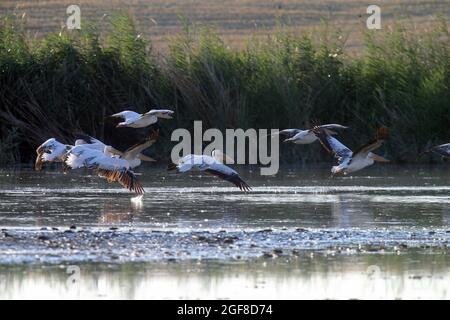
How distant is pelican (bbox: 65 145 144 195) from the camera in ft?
52.2

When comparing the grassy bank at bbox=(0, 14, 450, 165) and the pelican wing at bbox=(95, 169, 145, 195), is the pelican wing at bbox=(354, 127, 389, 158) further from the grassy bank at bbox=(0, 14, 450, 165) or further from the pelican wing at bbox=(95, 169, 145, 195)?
the grassy bank at bbox=(0, 14, 450, 165)

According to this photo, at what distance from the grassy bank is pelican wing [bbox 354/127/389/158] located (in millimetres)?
5819

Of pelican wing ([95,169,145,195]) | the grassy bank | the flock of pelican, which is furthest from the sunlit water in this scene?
the grassy bank

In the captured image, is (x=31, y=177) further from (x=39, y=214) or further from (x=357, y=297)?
(x=357, y=297)

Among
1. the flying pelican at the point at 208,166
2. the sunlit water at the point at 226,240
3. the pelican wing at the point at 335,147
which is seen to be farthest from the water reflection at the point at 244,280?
the pelican wing at the point at 335,147

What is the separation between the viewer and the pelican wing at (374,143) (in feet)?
49.2

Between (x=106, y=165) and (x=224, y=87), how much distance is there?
7143mm

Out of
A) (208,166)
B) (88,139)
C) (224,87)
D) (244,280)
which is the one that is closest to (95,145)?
(88,139)

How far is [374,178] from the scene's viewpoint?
2031 cm

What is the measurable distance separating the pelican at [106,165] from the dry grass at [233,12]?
20.3m

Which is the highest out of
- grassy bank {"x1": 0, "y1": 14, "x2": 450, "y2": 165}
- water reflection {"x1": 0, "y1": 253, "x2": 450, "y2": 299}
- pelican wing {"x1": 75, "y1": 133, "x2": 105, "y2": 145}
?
grassy bank {"x1": 0, "y1": 14, "x2": 450, "y2": 165}

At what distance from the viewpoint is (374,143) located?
51.8 ft
